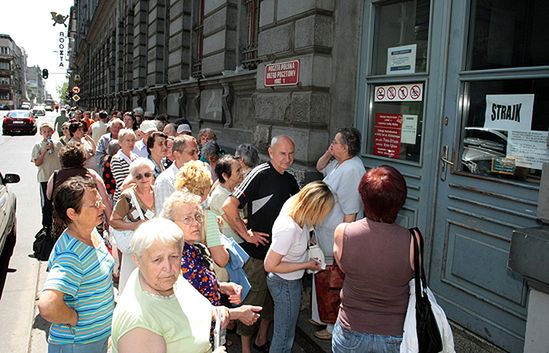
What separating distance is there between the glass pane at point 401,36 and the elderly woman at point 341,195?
1.06 metres

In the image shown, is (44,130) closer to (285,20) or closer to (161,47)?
(285,20)

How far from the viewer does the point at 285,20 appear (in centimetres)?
630

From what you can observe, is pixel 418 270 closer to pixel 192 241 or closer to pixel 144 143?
pixel 192 241

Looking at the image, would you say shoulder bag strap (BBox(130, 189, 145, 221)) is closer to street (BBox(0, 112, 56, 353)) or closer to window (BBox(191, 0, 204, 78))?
street (BBox(0, 112, 56, 353))

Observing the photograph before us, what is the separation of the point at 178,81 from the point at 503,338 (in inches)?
439

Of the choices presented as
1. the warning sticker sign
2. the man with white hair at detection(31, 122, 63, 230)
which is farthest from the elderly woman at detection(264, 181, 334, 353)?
the man with white hair at detection(31, 122, 63, 230)

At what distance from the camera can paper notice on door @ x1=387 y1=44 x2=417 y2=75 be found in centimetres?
478

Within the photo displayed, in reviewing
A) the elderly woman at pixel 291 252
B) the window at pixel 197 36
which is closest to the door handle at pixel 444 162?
the elderly woman at pixel 291 252

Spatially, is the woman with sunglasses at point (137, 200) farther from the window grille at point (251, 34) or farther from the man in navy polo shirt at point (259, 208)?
the window grille at point (251, 34)

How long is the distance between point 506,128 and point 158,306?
3127 mm

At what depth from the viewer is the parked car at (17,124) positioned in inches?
1249

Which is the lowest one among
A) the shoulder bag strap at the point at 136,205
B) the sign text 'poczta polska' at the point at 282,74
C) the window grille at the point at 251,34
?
the shoulder bag strap at the point at 136,205

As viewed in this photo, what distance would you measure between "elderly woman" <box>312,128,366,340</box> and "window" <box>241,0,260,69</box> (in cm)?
464

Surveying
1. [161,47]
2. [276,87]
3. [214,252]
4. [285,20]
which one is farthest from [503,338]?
[161,47]
